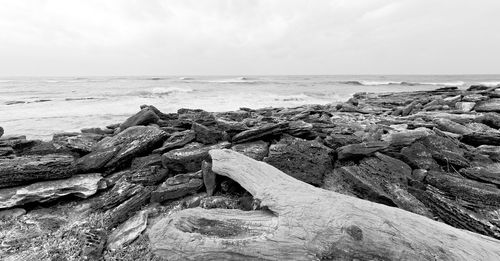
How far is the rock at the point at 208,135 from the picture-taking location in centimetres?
476

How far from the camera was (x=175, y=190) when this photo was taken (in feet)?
11.7

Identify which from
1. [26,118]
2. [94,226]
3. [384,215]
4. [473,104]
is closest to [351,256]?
[384,215]

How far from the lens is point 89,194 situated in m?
3.64

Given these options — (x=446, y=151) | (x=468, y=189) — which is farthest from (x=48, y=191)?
(x=446, y=151)

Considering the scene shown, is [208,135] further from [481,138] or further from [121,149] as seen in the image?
[481,138]

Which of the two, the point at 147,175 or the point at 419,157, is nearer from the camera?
the point at 147,175

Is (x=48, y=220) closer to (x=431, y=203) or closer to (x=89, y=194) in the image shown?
(x=89, y=194)

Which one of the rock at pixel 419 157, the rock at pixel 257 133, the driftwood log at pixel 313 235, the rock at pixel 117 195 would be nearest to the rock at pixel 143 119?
the rock at pixel 117 195

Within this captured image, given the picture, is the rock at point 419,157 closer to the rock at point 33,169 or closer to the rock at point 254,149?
the rock at point 254,149

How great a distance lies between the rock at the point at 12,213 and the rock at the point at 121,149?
820mm

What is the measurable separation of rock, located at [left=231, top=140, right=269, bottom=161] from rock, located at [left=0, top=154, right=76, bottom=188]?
248 centimetres

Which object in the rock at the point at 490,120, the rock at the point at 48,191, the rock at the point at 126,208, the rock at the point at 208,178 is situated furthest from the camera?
the rock at the point at 490,120

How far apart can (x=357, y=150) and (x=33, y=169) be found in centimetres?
464

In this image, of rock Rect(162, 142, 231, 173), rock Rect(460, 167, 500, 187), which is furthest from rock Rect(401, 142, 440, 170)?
rock Rect(162, 142, 231, 173)
